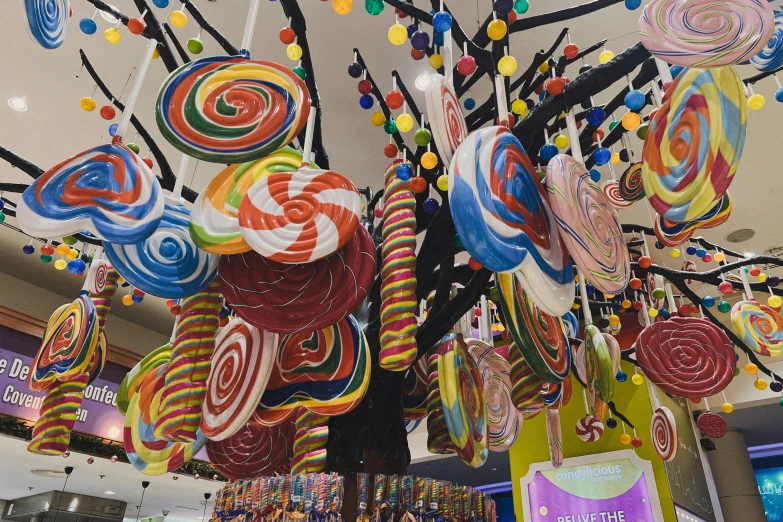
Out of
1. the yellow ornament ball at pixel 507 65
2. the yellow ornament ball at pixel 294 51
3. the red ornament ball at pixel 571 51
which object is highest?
the red ornament ball at pixel 571 51

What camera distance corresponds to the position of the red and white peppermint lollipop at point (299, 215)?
3.08 ft

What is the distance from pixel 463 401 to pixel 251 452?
0.63 m

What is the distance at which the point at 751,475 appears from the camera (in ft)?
16.9

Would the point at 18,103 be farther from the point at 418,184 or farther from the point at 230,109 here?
the point at 418,184

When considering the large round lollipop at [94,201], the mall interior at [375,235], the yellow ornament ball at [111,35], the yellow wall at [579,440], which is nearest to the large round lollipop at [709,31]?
the mall interior at [375,235]

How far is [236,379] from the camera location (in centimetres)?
113

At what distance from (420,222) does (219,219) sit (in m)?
0.75

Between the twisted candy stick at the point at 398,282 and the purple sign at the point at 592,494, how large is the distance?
3.78m

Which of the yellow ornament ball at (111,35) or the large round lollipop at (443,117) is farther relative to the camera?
the yellow ornament ball at (111,35)

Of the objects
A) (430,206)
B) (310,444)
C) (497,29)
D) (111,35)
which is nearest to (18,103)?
(111,35)

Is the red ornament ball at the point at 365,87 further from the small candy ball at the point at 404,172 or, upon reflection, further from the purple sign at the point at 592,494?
the purple sign at the point at 592,494

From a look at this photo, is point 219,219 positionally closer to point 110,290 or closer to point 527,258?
point 527,258

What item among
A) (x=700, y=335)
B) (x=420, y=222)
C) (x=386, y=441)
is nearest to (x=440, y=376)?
(x=386, y=441)

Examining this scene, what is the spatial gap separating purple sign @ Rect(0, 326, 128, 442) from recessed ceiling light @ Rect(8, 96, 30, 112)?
8.08ft
